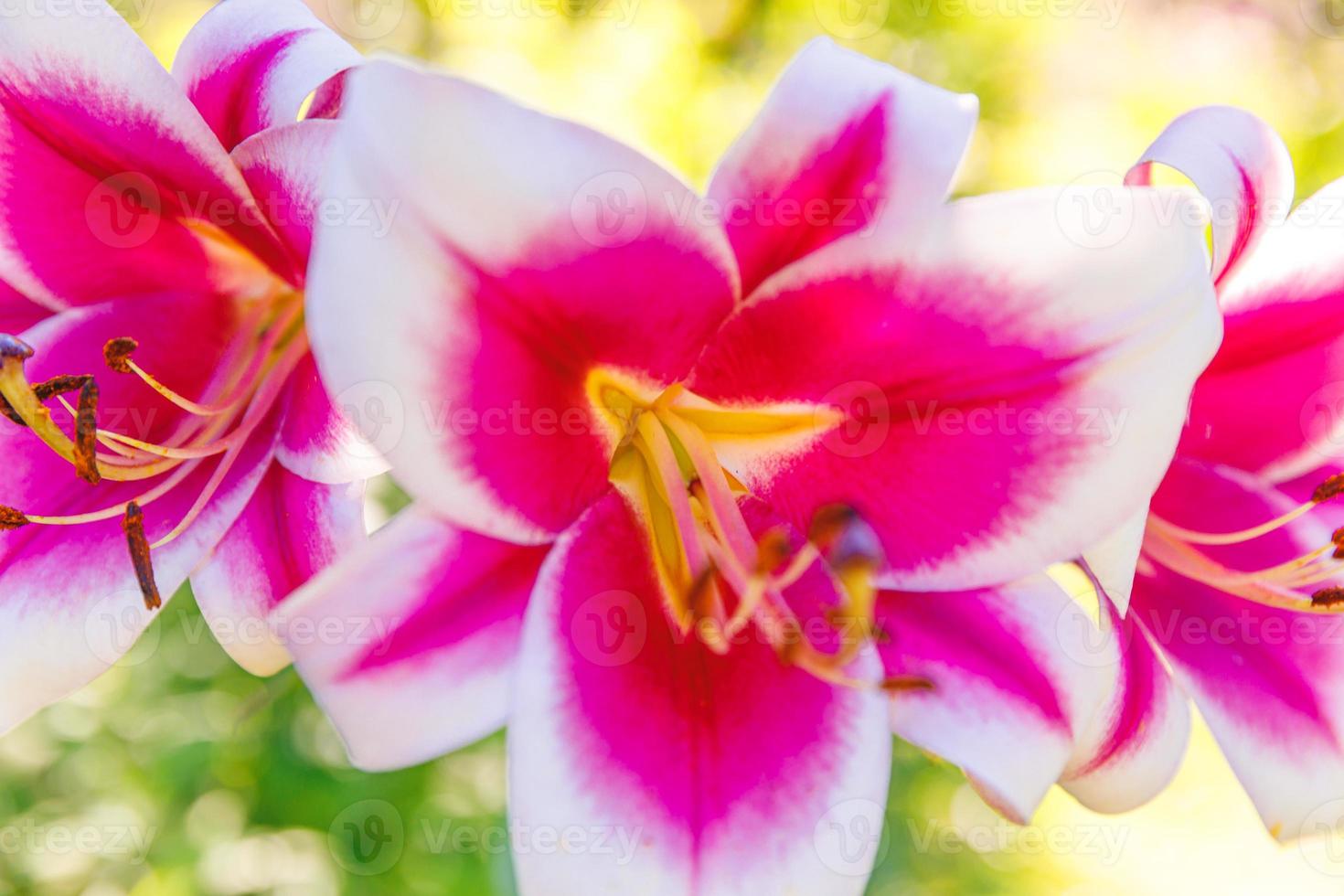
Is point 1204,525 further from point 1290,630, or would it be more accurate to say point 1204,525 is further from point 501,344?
point 501,344

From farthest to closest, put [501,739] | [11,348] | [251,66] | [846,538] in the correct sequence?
1. [501,739]
2. [251,66]
3. [11,348]
4. [846,538]

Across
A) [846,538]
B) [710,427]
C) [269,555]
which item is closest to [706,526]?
[710,427]

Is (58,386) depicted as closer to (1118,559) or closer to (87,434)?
(87,434)

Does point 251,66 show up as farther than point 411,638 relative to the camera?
Yes

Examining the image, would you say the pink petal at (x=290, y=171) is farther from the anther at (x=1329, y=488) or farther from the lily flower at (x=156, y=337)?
the anther at (x=1329, y=488)

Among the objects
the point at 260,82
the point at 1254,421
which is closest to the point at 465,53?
the point at 260,82

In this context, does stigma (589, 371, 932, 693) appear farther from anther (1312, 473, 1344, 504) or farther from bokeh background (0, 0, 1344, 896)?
bokeh background (0, 0, 1344, 896)

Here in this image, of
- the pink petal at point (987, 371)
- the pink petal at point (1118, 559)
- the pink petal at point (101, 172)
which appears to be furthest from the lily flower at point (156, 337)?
the pink petal at point (1118, 559)
